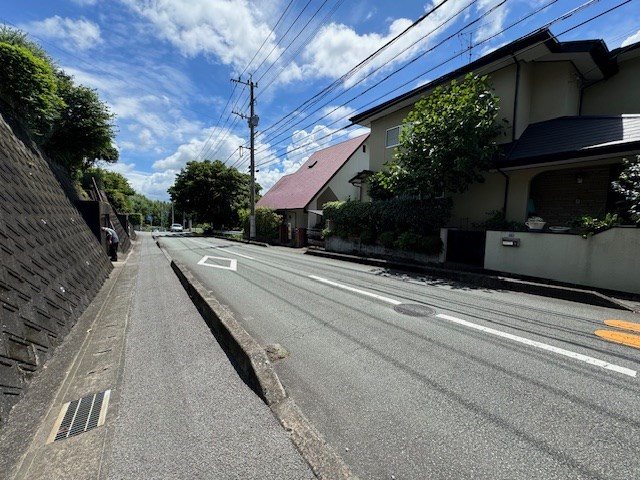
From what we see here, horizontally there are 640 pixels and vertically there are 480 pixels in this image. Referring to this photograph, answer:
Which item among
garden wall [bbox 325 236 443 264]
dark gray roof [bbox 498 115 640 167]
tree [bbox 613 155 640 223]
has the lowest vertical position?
garden wall [bbox 325 236 443 264]

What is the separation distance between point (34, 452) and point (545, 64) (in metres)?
15.6

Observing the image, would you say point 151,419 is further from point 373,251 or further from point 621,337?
point 373,251

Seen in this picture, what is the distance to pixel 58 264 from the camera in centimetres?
489

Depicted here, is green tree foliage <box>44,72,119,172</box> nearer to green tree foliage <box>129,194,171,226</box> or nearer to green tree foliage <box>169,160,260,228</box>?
green tree foliage <box>169,160,260,228</box>

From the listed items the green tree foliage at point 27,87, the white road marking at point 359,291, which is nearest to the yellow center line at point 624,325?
the white road marking at point 359,291

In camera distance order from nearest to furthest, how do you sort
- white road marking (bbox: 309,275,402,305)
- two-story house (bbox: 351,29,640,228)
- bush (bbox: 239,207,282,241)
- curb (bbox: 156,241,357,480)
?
1. curb (bbox: 156,241,357,480)
2. white road marking (bbox: 309,275,402,305)
3. two-story house (bbox: 351,29,640,228)
4. bush (bbox: 239,207,282,241)

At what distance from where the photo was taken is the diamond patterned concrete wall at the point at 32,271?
276 cm

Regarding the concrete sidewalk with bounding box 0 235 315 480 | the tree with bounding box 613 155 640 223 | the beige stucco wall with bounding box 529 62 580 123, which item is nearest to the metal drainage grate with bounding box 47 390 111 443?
the concrete sidewalk with bounding box 0 235 315 480

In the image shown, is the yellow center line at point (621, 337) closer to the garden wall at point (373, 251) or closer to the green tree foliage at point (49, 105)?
the garden wall at point (373, 251)

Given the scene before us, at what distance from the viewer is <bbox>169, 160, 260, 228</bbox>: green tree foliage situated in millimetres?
38938

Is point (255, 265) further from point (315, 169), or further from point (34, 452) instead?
point (315, 169)

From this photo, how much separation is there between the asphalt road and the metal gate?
11.4 ft

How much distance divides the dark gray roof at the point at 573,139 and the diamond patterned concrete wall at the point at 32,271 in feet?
38.2

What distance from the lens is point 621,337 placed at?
13.7ft
